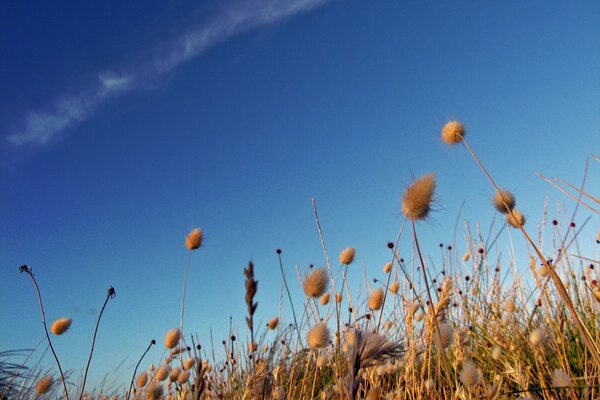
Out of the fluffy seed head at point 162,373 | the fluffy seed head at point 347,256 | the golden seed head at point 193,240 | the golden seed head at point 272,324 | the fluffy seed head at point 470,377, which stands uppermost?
the golden seed head at point 193,240

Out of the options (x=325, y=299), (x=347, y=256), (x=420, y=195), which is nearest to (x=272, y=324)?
(x=325, y=299)

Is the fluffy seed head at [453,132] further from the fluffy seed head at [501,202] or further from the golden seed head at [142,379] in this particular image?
the golden seed head at [142,379]

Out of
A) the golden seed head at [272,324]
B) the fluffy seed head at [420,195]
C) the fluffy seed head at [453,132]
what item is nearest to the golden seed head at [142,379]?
the golden seed head at [272,324]

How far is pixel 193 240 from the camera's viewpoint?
4.08 meters

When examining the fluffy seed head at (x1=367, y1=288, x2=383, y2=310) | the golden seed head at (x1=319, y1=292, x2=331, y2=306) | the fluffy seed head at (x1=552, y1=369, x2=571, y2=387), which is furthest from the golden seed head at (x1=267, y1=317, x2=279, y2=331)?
the fluffy seed head at (x1=552, y1=369, x2=571, y2=387)

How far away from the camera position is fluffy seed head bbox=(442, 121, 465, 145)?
130 inches

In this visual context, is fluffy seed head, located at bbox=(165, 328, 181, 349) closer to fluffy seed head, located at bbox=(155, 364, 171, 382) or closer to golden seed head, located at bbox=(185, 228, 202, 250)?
fluffy seed head, located at bbox=(155, 364, 171, 382)

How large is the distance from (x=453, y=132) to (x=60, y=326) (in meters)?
3.11

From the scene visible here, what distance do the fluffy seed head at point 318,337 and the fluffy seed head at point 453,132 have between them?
201 cm

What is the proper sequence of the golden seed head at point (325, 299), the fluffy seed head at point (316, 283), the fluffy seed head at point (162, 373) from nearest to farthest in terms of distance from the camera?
the fluffy seed head at point (316, 283) → the fluffy seed head at point (162, 373) → the golden seed head at point (325, 299)

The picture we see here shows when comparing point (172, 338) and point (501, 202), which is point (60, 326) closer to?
point (172, 338)

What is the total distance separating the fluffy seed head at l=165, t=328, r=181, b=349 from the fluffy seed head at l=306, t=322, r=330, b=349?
1.64m

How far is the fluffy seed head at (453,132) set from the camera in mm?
3309

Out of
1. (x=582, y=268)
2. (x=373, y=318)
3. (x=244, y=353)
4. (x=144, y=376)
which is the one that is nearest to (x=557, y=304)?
(x=582, y=268)
